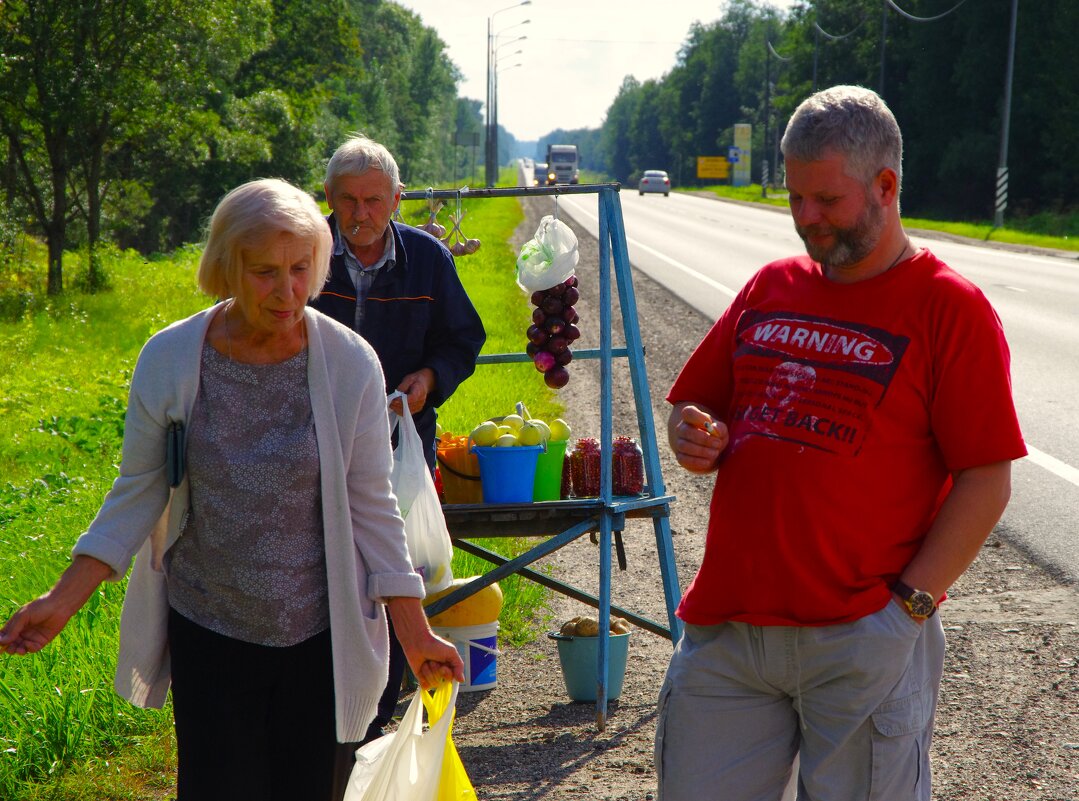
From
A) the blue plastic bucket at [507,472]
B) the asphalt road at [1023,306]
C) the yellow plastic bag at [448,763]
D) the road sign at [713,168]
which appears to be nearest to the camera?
the yellow plastic bag at [448,763]

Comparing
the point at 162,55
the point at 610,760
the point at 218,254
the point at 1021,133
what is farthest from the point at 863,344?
the point at 1021,133

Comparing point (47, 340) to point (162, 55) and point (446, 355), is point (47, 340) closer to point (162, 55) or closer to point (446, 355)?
point (162, 55)

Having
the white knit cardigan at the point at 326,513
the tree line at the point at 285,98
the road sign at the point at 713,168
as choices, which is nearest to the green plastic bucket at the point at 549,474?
the white knit cardigan at the point at 326,513

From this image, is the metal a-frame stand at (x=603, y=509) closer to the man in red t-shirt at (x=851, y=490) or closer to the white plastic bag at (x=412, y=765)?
the white plastic bag at (x=412, y=765)

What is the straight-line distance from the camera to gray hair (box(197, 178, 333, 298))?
2.61 metres

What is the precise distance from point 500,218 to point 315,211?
124 ft

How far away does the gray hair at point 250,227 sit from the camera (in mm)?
2605

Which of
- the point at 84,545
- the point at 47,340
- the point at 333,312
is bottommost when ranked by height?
the point at 47,340

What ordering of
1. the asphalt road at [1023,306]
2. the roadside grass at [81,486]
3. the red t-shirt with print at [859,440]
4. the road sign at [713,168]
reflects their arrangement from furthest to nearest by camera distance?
the road sign at [713,168]
the asphalt road at [1023,306]
the roadside grass at [81,486]
the red t-shirt with print at [859,440]

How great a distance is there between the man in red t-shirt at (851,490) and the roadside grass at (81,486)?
2.11 meters

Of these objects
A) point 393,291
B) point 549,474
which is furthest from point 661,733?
point 549,474

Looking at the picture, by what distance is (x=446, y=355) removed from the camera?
3.98 m

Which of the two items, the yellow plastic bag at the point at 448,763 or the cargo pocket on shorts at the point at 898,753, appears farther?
the yellow plastic bag at the point at 448,763

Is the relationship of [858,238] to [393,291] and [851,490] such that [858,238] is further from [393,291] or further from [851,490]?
[393,291]
